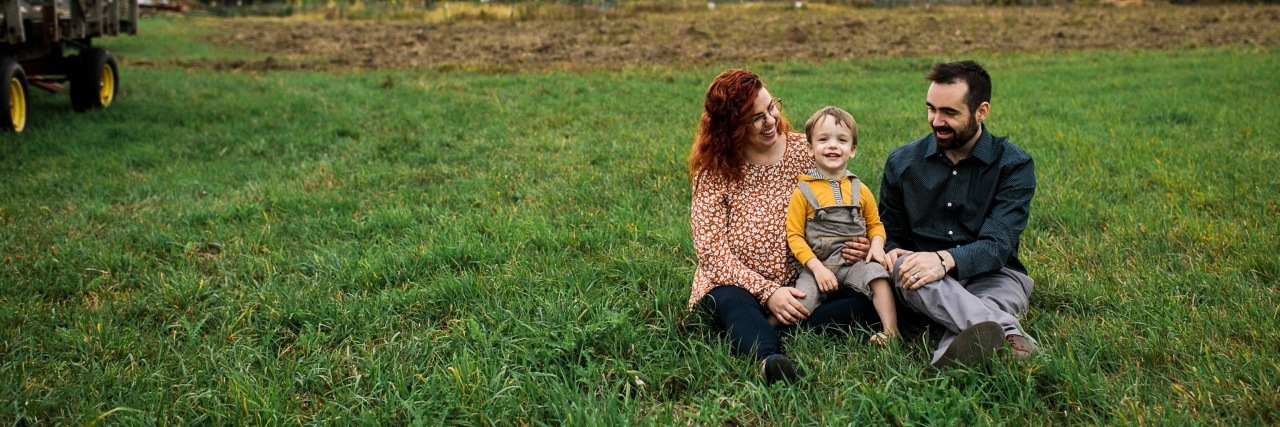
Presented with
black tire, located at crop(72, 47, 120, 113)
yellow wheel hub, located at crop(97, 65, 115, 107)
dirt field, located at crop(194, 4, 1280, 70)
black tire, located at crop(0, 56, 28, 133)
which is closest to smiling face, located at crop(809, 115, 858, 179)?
black tire, located at crop(0, 56, 28, 133)

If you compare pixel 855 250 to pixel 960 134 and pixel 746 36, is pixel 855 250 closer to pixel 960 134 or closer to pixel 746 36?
pixel 960 134

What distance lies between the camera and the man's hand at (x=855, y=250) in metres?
3.26

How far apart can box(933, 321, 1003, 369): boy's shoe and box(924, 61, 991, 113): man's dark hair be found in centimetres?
93

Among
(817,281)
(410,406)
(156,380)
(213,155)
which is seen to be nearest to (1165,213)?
(817,281)

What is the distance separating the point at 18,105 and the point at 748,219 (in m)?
8.79

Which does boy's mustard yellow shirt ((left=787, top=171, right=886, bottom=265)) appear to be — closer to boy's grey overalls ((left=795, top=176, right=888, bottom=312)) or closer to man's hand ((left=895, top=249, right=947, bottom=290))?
boy's grey overalls ((left=795, top=176, right=888, bottom=312))

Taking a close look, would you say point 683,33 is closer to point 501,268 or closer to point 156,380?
point 501,268

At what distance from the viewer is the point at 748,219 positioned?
134 inches

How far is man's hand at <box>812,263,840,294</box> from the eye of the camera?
315 cm

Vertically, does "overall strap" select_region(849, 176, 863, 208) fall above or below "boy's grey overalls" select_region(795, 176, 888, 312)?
above

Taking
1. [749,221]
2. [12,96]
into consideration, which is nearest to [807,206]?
[749,221]

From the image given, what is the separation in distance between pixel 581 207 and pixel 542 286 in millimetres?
1587

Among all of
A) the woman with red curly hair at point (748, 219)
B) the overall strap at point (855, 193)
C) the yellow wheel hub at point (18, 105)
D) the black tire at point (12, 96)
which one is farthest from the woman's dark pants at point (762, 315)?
the yellow wheel hub at point (18, 105)

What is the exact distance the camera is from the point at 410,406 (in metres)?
2.63
